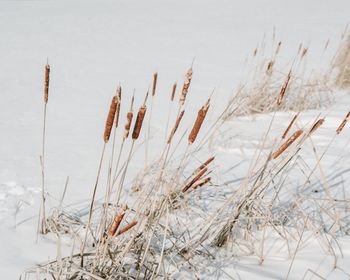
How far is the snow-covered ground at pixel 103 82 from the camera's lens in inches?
47.9

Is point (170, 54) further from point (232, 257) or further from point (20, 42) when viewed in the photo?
point (232, 257)

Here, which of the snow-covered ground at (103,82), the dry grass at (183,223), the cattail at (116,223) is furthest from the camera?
the snow-covered ground at (103,82)

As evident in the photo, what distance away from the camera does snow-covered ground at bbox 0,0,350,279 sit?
4.00 feet

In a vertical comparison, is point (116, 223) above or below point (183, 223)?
above

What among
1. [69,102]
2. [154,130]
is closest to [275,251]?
[154,130]

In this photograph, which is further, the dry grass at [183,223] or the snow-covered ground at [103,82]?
the snow-covered ground at [103,82]

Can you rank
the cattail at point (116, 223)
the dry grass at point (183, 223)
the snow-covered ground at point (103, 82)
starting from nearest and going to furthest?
the cattail at point (116, 223) → the dry grass at point (183, 223) → the snow-covered ground at point (103, 82)

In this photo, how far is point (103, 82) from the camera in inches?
124

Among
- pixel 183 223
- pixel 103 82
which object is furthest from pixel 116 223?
pixel 103 82

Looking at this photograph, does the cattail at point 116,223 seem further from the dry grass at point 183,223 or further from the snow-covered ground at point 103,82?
the snow-covered ground at point 103,82

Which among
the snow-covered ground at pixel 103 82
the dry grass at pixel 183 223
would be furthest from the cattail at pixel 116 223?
the snow-covered ground at pixel 103 82

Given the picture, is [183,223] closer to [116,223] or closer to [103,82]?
[116,223]

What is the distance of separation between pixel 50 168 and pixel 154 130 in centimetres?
76

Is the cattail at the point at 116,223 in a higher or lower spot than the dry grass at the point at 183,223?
higher
